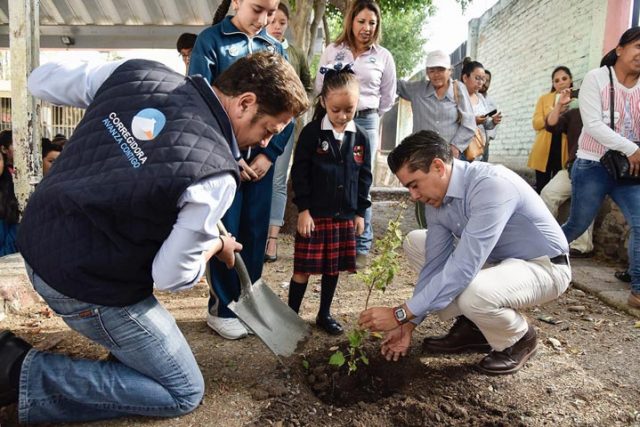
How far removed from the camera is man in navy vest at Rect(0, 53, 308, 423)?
160 cm

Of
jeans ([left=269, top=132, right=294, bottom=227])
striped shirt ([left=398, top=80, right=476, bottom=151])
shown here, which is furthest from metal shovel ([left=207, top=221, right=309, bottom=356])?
striped shirt ([left=398, top=80, right=476, bottom=151])

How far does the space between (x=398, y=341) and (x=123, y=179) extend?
1.52 meters

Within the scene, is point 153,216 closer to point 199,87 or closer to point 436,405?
point 199,87

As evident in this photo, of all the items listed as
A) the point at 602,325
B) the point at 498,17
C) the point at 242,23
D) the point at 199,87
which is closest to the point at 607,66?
the point at 602,325

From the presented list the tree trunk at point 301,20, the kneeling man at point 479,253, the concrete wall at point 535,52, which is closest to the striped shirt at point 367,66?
the kneeling man at point 479,253

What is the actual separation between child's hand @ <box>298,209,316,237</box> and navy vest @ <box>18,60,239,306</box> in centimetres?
109

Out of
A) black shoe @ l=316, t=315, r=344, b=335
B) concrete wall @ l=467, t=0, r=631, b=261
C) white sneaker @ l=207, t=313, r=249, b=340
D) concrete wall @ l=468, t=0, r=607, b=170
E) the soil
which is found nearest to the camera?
the soil

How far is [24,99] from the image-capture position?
3.36 m

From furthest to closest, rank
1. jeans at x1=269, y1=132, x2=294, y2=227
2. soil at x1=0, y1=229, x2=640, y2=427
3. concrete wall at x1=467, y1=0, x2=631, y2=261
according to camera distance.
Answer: concrete wall at x1=467, y1=0, x2=631, y2=261
jeans at x1=269, y1=132, x2=294, y2=227
soil at x1=0, y1=229, x2=640, y2=427

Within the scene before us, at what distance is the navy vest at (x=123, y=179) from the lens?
1.58m

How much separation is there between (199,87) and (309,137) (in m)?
1.21

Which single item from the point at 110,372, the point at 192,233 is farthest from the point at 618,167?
the point at 110,372

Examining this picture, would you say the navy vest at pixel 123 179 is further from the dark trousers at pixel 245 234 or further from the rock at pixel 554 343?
the rock at pixel 554 343

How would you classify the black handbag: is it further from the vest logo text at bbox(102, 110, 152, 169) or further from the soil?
the vest logo text at bbox(102, 110, 152, 169)
